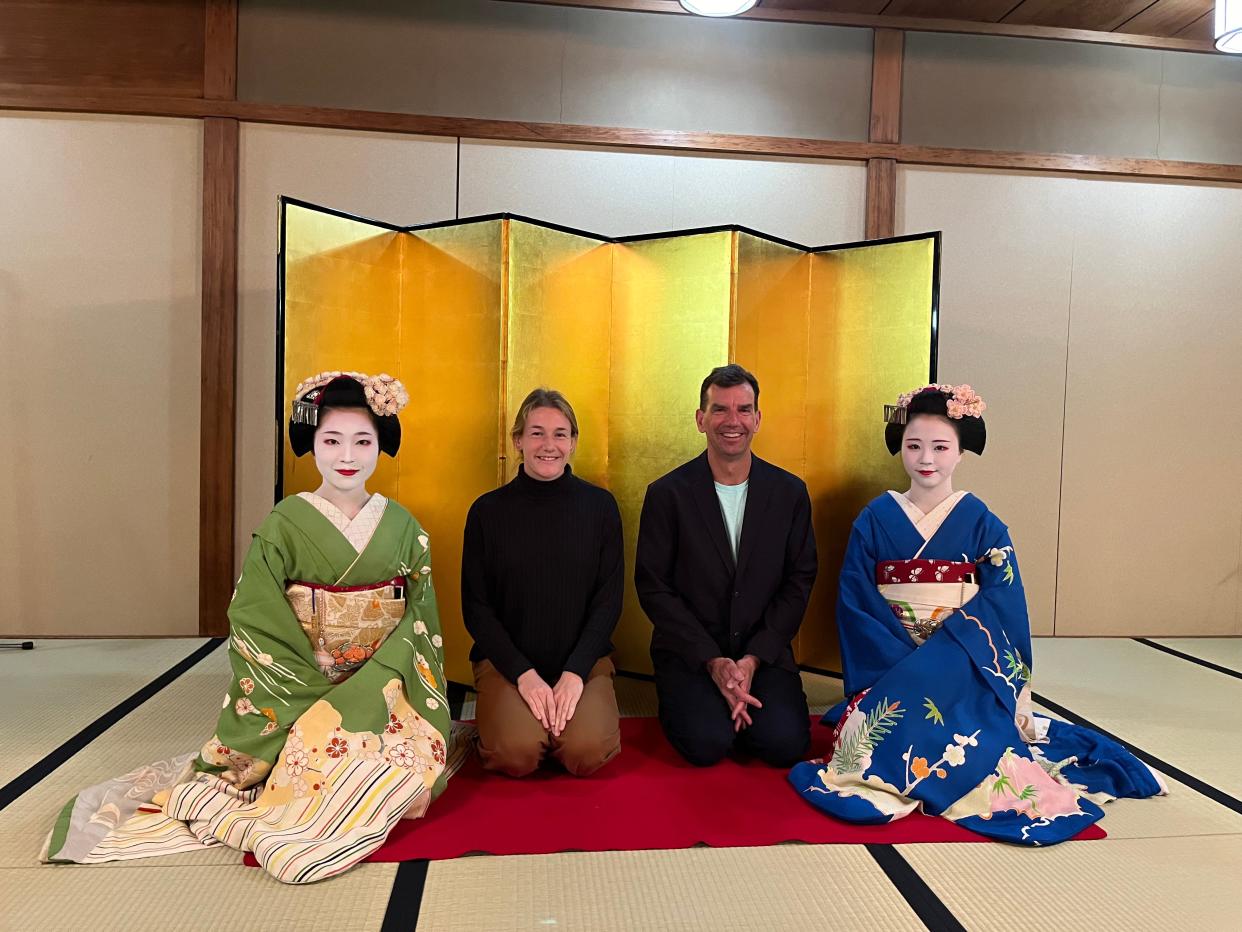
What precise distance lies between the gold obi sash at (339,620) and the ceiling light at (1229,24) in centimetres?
419

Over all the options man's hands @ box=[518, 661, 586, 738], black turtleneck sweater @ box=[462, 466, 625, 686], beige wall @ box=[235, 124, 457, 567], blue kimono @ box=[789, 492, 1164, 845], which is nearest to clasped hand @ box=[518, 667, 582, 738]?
man's hands @ box=[518, 661, 586, 738]

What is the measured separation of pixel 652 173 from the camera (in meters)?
4.27

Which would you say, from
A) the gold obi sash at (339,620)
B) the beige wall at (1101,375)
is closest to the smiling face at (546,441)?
the gold obi sash at (339,620)

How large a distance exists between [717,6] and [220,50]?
7.65 ft

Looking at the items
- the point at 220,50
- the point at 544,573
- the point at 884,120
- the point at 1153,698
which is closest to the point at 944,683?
the point at 544,573

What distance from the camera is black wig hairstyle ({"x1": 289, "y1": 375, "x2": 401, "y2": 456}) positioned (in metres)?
2.58

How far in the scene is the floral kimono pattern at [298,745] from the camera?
2098 millimetres

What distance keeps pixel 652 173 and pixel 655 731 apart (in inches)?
106

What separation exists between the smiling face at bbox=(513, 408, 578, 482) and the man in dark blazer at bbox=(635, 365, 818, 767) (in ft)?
1.31

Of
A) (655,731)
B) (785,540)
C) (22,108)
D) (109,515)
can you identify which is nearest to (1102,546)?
(785,540)

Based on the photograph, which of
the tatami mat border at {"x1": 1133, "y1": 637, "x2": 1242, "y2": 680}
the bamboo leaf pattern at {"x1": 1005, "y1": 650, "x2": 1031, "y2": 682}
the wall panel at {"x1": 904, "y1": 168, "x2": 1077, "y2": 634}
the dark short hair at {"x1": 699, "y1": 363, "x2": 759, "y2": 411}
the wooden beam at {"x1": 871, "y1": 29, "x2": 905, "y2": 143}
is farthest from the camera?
the wall panel at {"x1": 904, "y1": 168, "x2": 1077, "y2": 634}

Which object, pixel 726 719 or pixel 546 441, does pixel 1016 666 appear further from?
pixel 546 441

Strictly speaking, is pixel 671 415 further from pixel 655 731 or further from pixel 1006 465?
pixel 1006 465

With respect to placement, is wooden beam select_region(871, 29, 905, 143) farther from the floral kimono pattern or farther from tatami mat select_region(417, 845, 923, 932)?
tatami mat select_region(417, 845, 923, 932)
